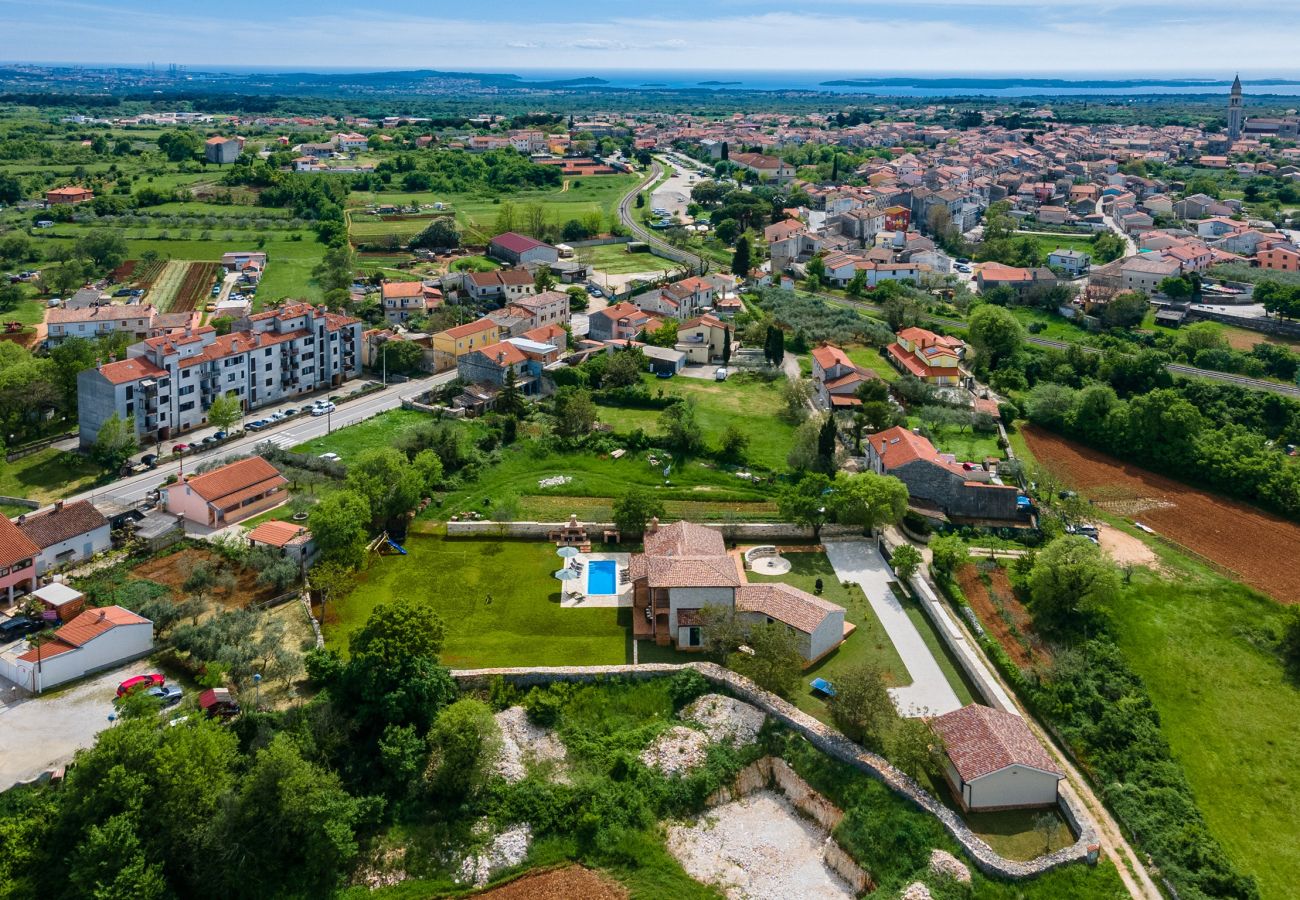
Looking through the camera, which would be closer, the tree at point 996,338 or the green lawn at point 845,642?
the green lawn at point 845,642

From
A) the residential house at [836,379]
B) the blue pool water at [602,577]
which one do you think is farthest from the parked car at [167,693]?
the residential house at [836,379]

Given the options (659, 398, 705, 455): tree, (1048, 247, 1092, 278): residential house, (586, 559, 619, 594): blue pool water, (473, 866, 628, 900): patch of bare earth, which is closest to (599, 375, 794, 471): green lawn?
(659, 398, 705, 455): tree

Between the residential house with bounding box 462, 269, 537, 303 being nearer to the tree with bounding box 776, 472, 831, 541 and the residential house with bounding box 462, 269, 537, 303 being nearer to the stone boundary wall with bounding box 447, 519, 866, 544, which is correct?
the stone boundary wall with bounding box 447, 519, 866, 544

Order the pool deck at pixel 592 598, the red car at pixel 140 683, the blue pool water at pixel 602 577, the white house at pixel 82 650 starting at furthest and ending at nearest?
1. the blue pool water at pixel 602 577
2. the pool deck at pixel 592 598
3. the white house at pixel 82 650
4. the red car at pixel 140 683

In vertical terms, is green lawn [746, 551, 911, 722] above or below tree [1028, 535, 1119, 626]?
below

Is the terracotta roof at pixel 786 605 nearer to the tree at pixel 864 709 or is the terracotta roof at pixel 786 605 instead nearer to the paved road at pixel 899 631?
the paved road at pixel 899 631
